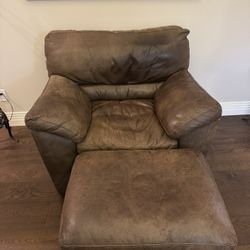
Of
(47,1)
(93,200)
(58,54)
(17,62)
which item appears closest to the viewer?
(93,200)

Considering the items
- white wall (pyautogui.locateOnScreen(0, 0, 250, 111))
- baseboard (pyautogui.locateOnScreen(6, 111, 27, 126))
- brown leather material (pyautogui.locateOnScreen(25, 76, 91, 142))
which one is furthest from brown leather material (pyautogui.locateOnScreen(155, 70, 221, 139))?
baseboard (pyautogui.locateOnScreen(6, 111, 27, 126))

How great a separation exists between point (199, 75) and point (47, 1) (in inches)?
49.6

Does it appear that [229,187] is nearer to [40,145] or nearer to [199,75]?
[199,75]

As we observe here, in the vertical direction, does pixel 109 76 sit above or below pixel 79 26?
below

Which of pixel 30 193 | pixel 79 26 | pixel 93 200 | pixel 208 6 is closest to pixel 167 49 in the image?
pixel 208 6

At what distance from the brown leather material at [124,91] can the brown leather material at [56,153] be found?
520 mm

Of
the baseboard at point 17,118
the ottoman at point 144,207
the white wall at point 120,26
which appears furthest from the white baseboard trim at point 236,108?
the baseboard at point 17,118

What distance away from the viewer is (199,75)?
7.52 ft

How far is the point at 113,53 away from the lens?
5.82ft

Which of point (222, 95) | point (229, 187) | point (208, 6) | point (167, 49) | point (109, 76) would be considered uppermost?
point (208, 6)

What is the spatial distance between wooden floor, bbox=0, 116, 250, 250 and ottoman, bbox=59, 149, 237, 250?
393mm

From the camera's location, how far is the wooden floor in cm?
152

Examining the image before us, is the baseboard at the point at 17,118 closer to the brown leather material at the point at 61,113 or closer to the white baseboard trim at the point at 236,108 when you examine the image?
the brown leather material at the point at 61,113

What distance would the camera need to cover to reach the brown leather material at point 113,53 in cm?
→ 177
